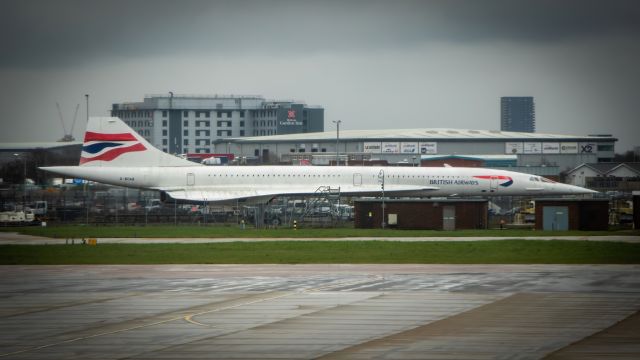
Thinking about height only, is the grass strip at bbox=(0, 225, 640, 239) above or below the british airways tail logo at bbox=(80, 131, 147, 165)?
below

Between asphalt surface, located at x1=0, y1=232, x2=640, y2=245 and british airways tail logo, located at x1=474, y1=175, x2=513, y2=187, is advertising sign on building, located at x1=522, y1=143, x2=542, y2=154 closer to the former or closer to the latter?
british airways tail logo, located at x1=474, y1=175, x2=513, y2=187

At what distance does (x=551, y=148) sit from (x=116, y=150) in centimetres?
10257

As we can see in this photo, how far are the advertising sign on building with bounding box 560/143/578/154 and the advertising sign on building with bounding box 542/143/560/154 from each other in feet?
2.87

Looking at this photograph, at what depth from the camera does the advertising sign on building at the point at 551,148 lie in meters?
163

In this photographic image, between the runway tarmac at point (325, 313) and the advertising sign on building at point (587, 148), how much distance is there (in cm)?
13109

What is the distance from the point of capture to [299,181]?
76.8m

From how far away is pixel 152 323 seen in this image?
77.8 feet

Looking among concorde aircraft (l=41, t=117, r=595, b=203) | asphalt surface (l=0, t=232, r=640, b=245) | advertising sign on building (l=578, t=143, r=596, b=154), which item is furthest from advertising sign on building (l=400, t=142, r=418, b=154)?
asphalt surface (l=0, t=232, r=640, b=245)

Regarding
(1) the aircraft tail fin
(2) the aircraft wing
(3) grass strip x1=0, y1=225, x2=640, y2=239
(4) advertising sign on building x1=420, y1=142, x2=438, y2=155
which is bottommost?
(3) grass strip x1=0, y1=225, x2=640, y2=239

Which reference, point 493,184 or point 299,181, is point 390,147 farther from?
point 299,181

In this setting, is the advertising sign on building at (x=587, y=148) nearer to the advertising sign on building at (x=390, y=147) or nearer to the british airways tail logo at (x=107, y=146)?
the advertising sign on building at (x=390, y=147)

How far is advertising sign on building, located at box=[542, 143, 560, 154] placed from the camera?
536ft

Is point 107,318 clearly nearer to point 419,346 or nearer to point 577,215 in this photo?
point 419,346

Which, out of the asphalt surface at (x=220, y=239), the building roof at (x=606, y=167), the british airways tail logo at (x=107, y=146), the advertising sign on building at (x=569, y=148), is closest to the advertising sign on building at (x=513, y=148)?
the advertising sign on building at (x=569, y=148)
